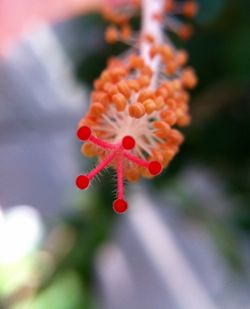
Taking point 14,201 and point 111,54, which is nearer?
point 111,54

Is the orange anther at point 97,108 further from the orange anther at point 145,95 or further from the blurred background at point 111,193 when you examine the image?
the blurred background at point 111,193

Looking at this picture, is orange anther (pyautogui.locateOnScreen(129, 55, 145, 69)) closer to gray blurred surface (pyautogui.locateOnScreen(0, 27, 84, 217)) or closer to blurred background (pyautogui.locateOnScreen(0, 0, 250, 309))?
blurred background (pyautogui.locateOnScreen(0, 0, 250, 309))

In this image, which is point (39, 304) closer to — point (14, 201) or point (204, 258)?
point (14, 201)

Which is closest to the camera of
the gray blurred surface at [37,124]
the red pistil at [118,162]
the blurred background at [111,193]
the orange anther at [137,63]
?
the red pistil at [118,162]

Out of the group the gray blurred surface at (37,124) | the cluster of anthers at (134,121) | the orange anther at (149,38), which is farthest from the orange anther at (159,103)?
the gray blurred surface at (37,124)

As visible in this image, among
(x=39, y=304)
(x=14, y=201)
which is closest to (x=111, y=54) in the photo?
(x=39, y=304)

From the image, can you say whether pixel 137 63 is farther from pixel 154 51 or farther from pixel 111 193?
pixel 111 193
